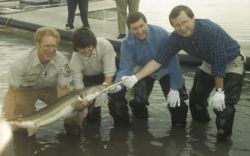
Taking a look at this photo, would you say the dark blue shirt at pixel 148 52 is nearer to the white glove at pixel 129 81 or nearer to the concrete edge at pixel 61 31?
the white glove at pixel 129 81

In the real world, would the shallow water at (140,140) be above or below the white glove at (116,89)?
below

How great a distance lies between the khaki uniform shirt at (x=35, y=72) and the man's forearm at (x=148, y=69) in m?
0.78

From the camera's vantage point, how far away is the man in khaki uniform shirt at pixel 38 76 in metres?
5.48

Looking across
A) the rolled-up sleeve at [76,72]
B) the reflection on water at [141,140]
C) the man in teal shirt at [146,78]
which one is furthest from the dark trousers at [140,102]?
the rolled-up sleeve at [76,72]

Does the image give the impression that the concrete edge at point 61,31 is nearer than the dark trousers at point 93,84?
No

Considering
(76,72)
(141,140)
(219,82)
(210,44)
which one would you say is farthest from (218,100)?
(76,72)

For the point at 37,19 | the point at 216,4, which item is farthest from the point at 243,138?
the point at 216,4

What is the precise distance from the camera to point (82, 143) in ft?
19.1

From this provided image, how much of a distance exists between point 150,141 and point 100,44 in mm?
1204

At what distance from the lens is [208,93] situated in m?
6.05

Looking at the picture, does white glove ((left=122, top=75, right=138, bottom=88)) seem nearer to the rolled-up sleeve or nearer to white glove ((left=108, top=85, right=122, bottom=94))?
white glove ((left=108, top=85, right=122, bottom=94))

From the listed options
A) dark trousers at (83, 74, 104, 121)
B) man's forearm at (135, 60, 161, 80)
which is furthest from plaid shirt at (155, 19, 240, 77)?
dark trousers at (83, 74, 104, 121)

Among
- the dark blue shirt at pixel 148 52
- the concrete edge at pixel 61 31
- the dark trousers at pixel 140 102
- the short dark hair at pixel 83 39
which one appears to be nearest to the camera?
the short dark hair at pixel 83 39

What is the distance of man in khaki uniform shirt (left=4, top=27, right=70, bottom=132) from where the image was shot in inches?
216
